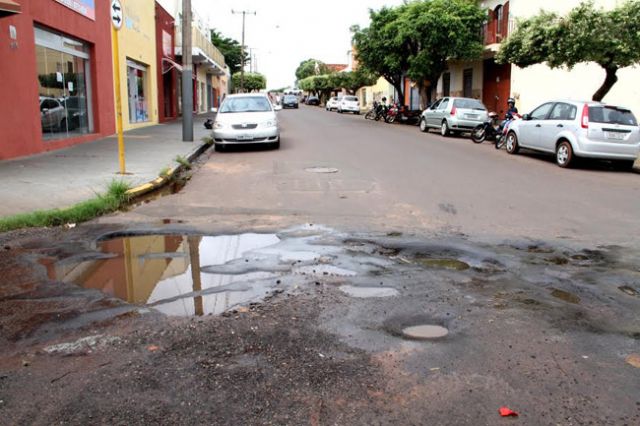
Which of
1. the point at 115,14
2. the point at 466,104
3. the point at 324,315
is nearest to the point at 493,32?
the point at 466,104

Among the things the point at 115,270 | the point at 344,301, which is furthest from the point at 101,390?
the point at 115,270

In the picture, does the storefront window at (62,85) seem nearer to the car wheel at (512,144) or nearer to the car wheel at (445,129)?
the car wheel at (512,144)

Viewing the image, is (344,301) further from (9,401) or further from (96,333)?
(9,401)

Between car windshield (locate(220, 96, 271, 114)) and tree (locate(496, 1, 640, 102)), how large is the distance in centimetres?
829

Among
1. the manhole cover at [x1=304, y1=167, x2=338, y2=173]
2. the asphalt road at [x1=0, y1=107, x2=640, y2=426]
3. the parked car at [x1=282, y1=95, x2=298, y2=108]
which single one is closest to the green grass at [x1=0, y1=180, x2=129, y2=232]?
the asphalt road at [x1=0, y1=107, x2=640, y2=426]

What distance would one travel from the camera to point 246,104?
16656 millimetres

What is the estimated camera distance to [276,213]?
816 cm

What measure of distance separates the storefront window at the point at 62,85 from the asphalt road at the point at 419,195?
4.19m

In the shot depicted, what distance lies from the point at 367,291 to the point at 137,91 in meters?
22.0

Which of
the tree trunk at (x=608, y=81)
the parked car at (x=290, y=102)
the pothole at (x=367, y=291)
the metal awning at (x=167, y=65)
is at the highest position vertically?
the metal awning at (x=167, y=65)

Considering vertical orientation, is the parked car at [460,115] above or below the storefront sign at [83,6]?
below

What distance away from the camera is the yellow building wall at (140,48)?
21547 millimetres

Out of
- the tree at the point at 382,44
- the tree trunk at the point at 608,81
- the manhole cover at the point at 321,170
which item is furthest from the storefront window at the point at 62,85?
the tree at the point at 382,44

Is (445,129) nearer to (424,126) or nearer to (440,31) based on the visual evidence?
(424,126)
